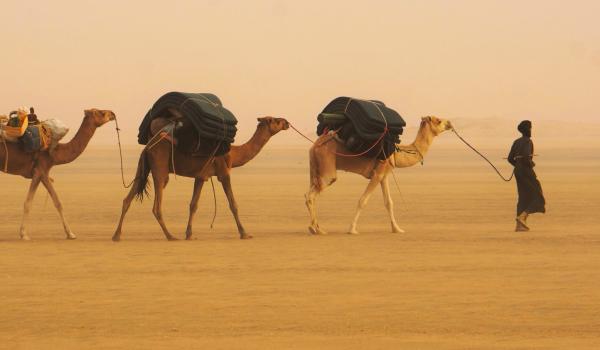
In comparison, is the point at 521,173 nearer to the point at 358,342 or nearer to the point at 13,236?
the point at 13,236

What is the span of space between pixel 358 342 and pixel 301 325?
0.87 metres

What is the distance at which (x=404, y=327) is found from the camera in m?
10.8

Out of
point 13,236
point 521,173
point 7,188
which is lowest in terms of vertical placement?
point 7,188

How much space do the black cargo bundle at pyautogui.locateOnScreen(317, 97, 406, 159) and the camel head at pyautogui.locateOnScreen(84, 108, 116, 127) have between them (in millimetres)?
3187

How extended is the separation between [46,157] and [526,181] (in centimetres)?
714

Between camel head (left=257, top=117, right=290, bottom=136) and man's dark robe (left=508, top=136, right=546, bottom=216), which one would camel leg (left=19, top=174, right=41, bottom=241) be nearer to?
camel head (left=257, top=117, right=290, bottom=136)

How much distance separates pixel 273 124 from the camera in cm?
1928

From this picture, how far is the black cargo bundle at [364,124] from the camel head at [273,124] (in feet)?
1.95

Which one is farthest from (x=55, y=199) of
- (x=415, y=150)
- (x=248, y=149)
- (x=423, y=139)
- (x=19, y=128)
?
(x=423, y=139)

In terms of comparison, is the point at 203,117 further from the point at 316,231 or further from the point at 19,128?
the point at 316,231

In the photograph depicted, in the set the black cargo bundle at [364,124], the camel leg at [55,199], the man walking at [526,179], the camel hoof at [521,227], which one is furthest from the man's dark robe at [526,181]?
the camel leg at [55,199]

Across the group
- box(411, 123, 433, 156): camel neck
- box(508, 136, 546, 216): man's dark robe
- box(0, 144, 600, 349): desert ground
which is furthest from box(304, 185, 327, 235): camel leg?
box(508, 136, 546, 216): man's dark robe

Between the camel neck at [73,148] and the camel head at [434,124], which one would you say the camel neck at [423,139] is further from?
the camel neck at [73,148]

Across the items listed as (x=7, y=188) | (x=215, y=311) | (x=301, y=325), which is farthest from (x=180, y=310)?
(x=7, y=188)
